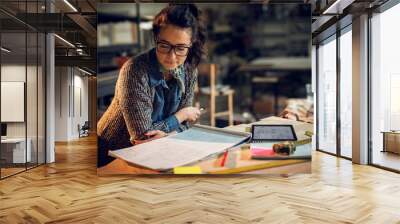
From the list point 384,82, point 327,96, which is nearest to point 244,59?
point 384,82

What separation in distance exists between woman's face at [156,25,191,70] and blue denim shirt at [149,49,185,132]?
10cm

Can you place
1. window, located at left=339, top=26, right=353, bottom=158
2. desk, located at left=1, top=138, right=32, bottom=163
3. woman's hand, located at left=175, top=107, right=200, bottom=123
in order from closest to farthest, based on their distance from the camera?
1. woman's hand, located at left=175, top=107, right=200, bottom=123
2. desk, located at left=1, top=138, right=32, bottom=163
3. window, located at left=339, top=26, right=353, bottom=158

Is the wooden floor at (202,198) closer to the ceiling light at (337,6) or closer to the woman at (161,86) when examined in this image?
the woman at (161,86)

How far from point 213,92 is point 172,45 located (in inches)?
36.3

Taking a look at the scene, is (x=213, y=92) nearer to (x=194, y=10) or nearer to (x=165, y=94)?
(x=165, y=94)

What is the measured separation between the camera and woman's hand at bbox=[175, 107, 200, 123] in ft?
19.3

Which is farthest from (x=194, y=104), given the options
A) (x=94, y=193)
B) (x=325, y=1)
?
(x=325, y=1)

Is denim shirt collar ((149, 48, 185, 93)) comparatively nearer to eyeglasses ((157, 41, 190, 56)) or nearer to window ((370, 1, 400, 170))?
eyeglasses ((157, 41, 190, 56))

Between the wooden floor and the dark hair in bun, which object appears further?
the dark hair in bun

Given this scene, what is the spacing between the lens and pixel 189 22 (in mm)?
5934

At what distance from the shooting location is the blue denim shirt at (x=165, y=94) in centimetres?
579

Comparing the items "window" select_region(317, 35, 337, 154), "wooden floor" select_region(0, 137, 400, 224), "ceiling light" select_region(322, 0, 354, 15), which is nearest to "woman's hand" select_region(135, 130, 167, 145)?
"wooden floor" select_region(0, 137, 400, 224)

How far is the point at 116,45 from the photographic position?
5.93 meters

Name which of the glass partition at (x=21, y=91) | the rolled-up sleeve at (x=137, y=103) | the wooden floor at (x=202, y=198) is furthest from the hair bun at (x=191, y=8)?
the glass partition at (x=21, y=91)
